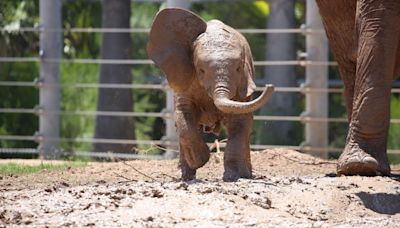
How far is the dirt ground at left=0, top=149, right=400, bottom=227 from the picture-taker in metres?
7.38

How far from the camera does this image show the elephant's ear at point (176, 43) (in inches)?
363

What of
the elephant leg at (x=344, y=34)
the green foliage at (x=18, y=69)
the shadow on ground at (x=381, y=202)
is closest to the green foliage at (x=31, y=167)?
the elephant leg at (x=344, y=34)

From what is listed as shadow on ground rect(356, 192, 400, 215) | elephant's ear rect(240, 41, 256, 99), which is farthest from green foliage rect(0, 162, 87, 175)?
shadow on ground rect(356, 192, 400, 215)

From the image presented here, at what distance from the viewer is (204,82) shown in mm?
8836

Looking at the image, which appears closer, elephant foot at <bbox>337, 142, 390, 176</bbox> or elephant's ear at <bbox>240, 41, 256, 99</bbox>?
elephant's ear at <bbox>240, 41, 256, 99</bbox>

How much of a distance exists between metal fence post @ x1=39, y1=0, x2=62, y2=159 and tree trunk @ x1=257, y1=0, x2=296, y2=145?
10.2 ft

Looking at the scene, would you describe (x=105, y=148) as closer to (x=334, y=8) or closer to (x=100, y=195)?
(x=334, y=8)

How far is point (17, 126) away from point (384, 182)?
8.91 meters

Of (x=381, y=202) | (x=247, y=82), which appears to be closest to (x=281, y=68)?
(x=247, y=82)

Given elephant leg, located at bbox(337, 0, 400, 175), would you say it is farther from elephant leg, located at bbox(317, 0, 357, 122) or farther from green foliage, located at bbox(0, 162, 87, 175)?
green foliage, located at bbox(0, 162, 87, 175)

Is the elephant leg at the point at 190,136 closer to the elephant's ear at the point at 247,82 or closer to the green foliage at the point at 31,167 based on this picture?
the elephant's ear at the point at 247,82

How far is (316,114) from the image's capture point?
44.7ft

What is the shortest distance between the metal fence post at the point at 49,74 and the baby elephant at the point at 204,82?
5.43 metres

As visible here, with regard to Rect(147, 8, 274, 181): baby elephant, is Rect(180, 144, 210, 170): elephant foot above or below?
below
